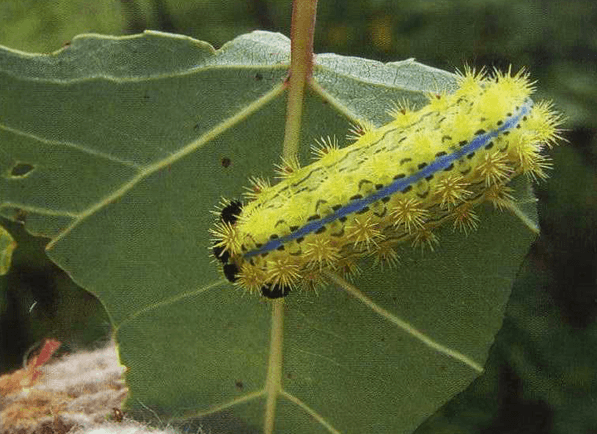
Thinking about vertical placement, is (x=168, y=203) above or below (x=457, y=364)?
above

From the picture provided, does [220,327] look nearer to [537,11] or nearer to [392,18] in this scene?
[392,18]

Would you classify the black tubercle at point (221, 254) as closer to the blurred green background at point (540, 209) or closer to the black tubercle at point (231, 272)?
the black tubercle at point (231, 272)

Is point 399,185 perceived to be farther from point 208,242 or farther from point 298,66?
point 208,242

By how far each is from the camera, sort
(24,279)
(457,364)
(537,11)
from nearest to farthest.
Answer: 1. (457,364)
2. (537,11)
3. (24,279)

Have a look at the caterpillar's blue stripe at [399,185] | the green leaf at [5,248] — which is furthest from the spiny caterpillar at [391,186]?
the green leaf at [5,248]

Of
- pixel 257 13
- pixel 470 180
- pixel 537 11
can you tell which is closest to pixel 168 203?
pixel 470 180

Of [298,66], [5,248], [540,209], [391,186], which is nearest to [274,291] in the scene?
[391,186]
